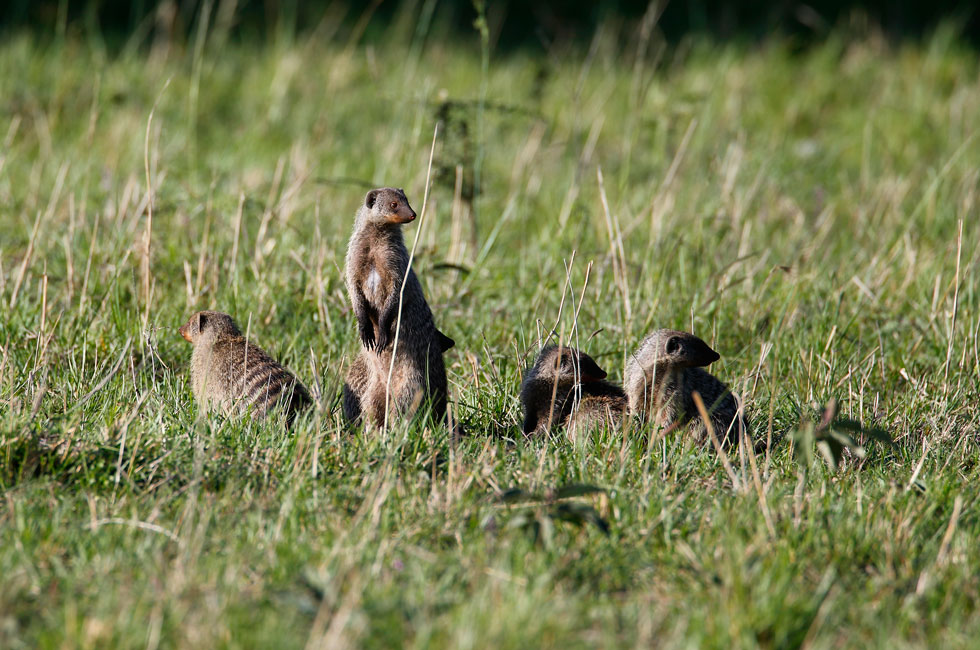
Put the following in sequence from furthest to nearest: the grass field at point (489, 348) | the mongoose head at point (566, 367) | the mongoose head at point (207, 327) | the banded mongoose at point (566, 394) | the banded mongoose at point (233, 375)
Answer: the mongoose head at point (207, 327) → the mongoose head at point (566, 367) → the banded mongoose at point (566, 394) → the banded mongoose at point (233, 375) → the grass field at point (489, 348)

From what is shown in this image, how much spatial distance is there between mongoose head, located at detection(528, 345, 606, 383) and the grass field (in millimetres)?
132

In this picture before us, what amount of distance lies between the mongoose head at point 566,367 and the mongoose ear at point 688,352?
32 centimetres

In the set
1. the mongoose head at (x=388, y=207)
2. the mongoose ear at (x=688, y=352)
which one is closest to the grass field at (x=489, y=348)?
the mongoose ear at (x=688, y=352)

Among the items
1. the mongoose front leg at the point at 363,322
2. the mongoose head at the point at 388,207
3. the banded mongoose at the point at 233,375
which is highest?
the mongoose head at the point at 388,207

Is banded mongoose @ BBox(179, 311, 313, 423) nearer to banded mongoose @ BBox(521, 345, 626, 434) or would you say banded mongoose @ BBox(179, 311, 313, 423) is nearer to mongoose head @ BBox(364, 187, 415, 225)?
mongoose head @ BBox(364, 187, 415, 225)

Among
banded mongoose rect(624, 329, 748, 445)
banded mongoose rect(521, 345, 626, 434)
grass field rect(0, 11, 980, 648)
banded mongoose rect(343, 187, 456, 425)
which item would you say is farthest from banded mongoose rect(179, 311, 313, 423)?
banded mongoose rect(624, 329, 748, 445)

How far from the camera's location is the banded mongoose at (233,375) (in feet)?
14.3

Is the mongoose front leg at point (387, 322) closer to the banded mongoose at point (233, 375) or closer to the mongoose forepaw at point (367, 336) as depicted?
the mongoose forepaw at point (367, 336)

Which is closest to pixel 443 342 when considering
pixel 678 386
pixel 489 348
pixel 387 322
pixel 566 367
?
pixel 387 322

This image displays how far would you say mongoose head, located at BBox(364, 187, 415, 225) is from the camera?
4.42 meters

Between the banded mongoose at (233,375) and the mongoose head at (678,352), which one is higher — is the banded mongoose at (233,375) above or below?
below

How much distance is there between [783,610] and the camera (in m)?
2.78

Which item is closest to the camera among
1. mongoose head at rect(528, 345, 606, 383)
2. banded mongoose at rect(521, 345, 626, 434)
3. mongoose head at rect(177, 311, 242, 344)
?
banded mongoose at rect(521, 345, 626, 434)

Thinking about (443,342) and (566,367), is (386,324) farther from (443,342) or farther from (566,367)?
(566,367)
